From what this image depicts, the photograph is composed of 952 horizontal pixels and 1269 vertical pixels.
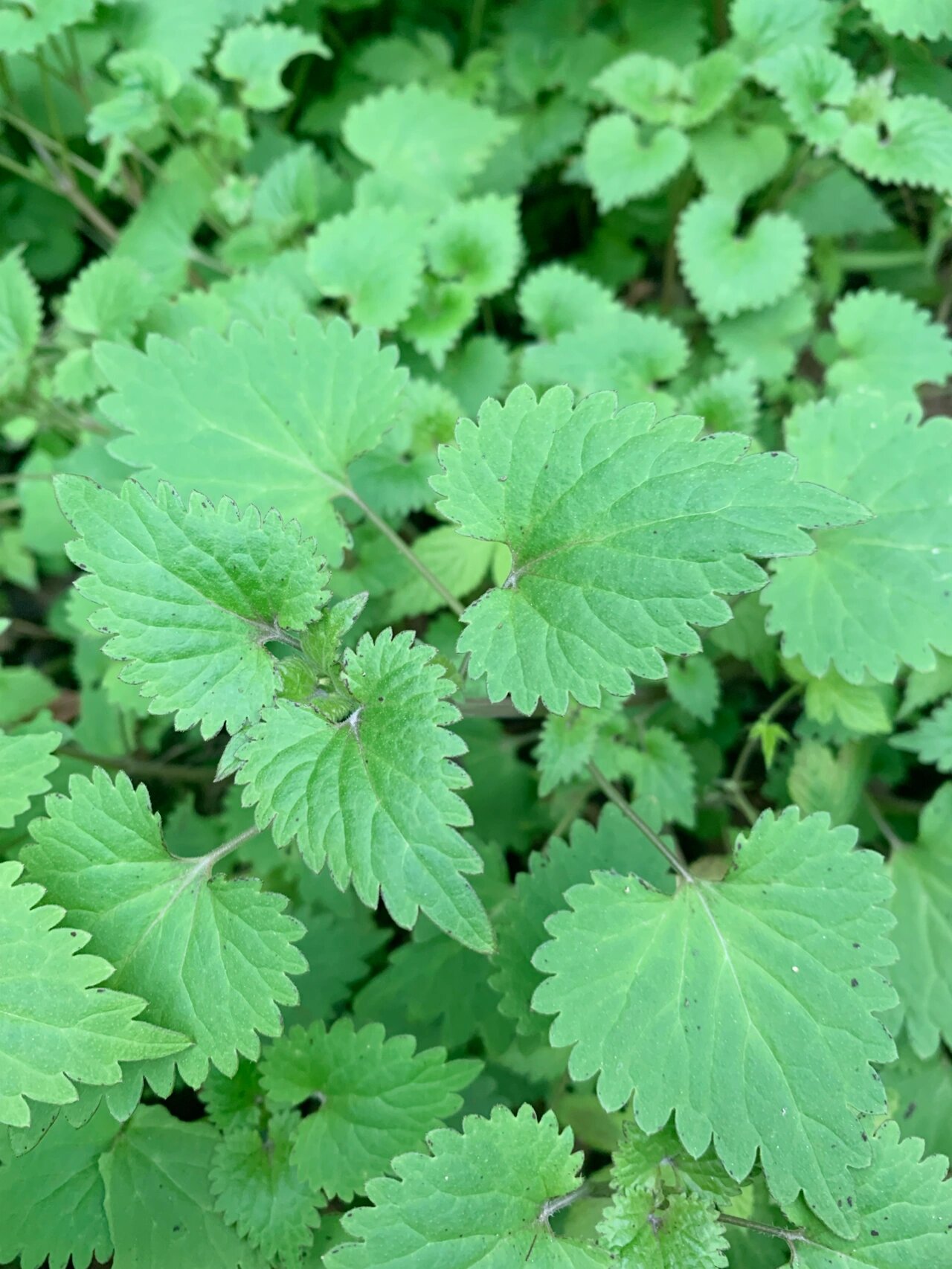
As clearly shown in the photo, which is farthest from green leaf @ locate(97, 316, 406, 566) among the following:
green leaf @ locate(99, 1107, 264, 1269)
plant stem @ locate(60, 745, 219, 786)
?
green leaf @ locate(99, 1107, 264, 1269)

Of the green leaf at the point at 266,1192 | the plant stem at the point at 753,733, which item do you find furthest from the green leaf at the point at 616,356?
the green leaf at the point at 266,1192

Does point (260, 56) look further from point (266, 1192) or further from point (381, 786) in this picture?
point (266, 1192)

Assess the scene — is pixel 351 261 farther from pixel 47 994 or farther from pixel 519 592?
pixel 47 994

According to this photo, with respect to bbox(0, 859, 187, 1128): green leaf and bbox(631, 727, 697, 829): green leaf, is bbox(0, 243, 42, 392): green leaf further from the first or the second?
bbox(631, 727, 697, 829): green leaf

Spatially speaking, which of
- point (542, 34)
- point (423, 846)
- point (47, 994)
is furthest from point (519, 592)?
point (542, 34)

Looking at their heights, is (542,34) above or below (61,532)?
above

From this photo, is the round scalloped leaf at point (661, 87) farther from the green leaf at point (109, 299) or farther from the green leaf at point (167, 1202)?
the green leaf at point (167, 1202)

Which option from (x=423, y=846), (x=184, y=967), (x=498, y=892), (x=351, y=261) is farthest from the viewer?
(x=351, y=261)
